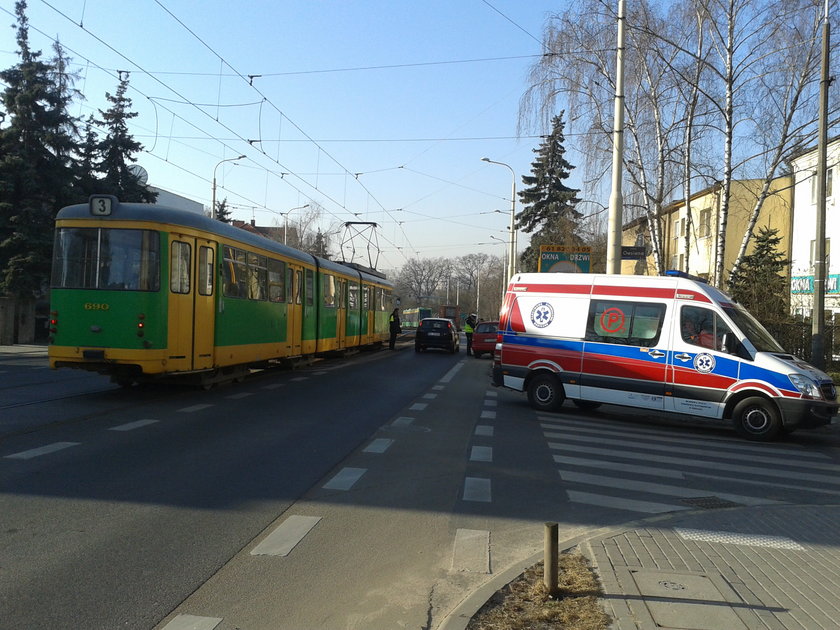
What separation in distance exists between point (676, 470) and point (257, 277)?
10526 millimetres

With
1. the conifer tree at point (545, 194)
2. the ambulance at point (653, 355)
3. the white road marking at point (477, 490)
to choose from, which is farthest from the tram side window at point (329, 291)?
the conifer tree at point (545, 194)

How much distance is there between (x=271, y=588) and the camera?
15.4 ft

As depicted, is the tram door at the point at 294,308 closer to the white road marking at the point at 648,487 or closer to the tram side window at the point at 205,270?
the tram side window at the point at 205,270

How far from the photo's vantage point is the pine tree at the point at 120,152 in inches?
1346

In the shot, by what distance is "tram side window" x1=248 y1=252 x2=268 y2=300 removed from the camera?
1608 cm

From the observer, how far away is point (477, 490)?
7.47m

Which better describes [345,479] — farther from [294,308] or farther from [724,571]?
[294,308]

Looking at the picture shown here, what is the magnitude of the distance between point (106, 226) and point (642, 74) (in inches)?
718

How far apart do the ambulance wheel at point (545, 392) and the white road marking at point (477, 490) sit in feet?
20.3

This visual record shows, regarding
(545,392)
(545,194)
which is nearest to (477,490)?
(545,392)

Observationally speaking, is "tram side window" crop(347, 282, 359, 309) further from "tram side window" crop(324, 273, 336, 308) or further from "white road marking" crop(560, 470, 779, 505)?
"white road marking" crop(560, 470, 779, 505)

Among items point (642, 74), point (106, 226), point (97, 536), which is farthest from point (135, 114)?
point (97, 536)

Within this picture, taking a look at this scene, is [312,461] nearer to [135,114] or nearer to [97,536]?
[97,536]

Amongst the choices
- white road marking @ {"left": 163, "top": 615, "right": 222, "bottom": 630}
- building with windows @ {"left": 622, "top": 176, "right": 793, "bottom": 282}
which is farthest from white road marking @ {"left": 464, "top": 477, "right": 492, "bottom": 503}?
building with windows @ {"left": 622, "top": 176, "right": 793, "bottom": 282}
